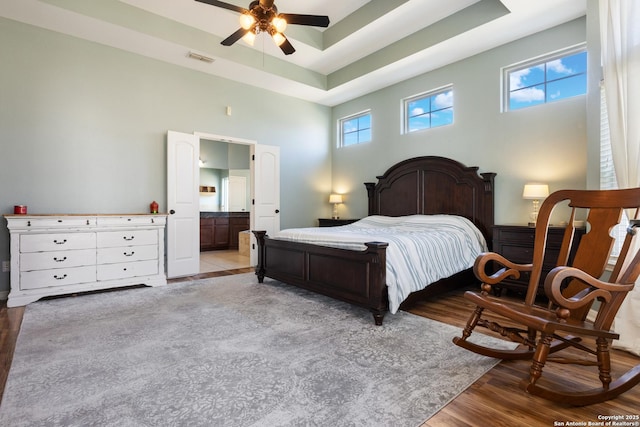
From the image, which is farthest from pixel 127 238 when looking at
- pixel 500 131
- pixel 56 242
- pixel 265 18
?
pixel 500 131

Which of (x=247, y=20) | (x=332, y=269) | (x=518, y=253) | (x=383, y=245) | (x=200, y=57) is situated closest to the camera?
(x=383, y=245)

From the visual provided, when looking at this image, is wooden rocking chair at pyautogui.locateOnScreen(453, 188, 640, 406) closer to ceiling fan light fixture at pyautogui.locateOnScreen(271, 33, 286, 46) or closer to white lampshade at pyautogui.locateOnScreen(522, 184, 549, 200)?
white lampshade at pyautogui.locateOnScreen(522, 184, 549, 200)

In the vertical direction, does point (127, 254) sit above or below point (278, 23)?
below

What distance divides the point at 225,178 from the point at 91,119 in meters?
5.20

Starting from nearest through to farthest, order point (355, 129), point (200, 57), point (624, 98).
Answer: point (624, 98), point (200, 57), point (355, 129)

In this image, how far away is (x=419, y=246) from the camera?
321 centimetres

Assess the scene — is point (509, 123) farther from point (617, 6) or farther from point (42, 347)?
point (42, 347)

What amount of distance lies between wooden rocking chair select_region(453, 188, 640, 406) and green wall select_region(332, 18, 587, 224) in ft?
7.13

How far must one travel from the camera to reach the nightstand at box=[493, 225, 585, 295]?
337 cm

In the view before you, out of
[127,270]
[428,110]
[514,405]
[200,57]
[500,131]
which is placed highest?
[200,57]

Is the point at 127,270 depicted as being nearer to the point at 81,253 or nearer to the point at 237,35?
the point at 81,253

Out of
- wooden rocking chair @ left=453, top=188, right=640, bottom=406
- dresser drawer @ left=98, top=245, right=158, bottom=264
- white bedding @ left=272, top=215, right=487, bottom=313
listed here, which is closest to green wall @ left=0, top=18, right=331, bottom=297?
dresser drawer @ left=98, top=245, right=158, bottom=264

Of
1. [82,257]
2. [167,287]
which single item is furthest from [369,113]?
[82,257]

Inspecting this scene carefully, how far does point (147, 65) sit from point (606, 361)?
5.63 meters
